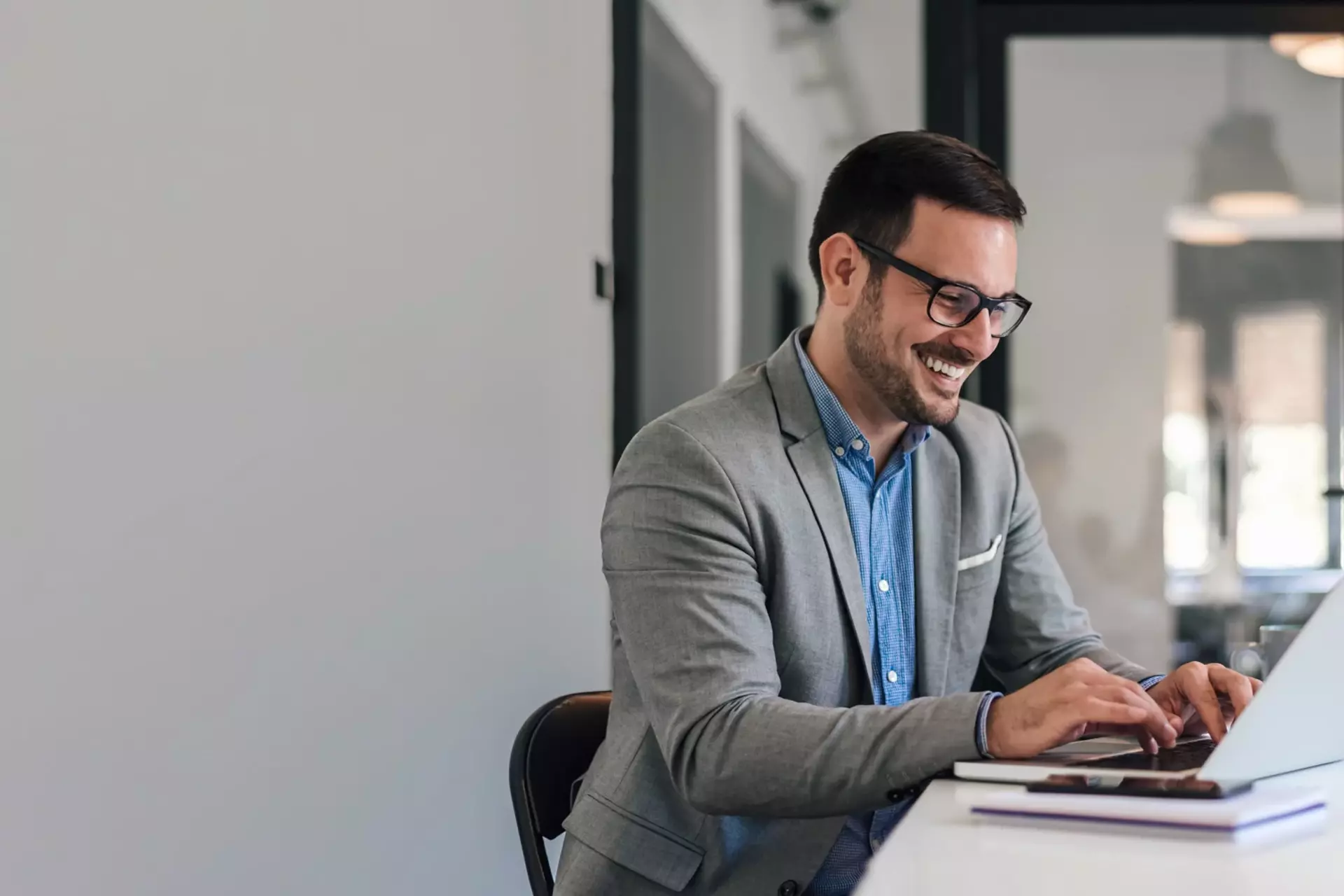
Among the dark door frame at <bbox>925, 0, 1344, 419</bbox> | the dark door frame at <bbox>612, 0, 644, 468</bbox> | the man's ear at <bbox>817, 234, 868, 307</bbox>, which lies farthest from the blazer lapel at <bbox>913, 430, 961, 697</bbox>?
the dark door frame at <bbox>925, 0, 1344, 419</bbox>

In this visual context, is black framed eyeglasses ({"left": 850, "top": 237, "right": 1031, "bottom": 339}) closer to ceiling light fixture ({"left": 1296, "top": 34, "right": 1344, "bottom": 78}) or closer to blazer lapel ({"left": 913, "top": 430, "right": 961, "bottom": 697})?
blazer lapel ({"left": 913, "top": 430, "right": 961, "bottom": 697})

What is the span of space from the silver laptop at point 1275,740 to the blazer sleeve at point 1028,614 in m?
0.56

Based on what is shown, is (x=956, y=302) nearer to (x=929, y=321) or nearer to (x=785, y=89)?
(x=929, y=321)

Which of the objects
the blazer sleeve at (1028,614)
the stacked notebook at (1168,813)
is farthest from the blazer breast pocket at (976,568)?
A: the stacked notebook at (1168,813)

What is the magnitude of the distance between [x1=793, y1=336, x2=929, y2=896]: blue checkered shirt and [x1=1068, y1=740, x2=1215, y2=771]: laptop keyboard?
35cm

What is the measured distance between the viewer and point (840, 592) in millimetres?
1645

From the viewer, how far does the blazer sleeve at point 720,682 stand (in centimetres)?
134

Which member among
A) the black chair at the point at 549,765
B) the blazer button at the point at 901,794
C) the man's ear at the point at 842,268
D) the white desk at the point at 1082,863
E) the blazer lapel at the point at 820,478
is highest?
the man's ear at the point at 842,268

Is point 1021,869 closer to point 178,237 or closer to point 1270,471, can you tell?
point 178,237

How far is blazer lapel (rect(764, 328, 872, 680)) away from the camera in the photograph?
5.40ft

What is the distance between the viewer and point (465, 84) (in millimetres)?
2428

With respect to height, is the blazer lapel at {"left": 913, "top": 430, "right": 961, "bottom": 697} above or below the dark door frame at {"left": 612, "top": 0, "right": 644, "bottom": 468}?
below

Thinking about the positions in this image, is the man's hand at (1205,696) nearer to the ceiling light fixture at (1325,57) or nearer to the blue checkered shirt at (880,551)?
the blue checkered shirt at (880,551)

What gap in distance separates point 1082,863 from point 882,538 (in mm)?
795
